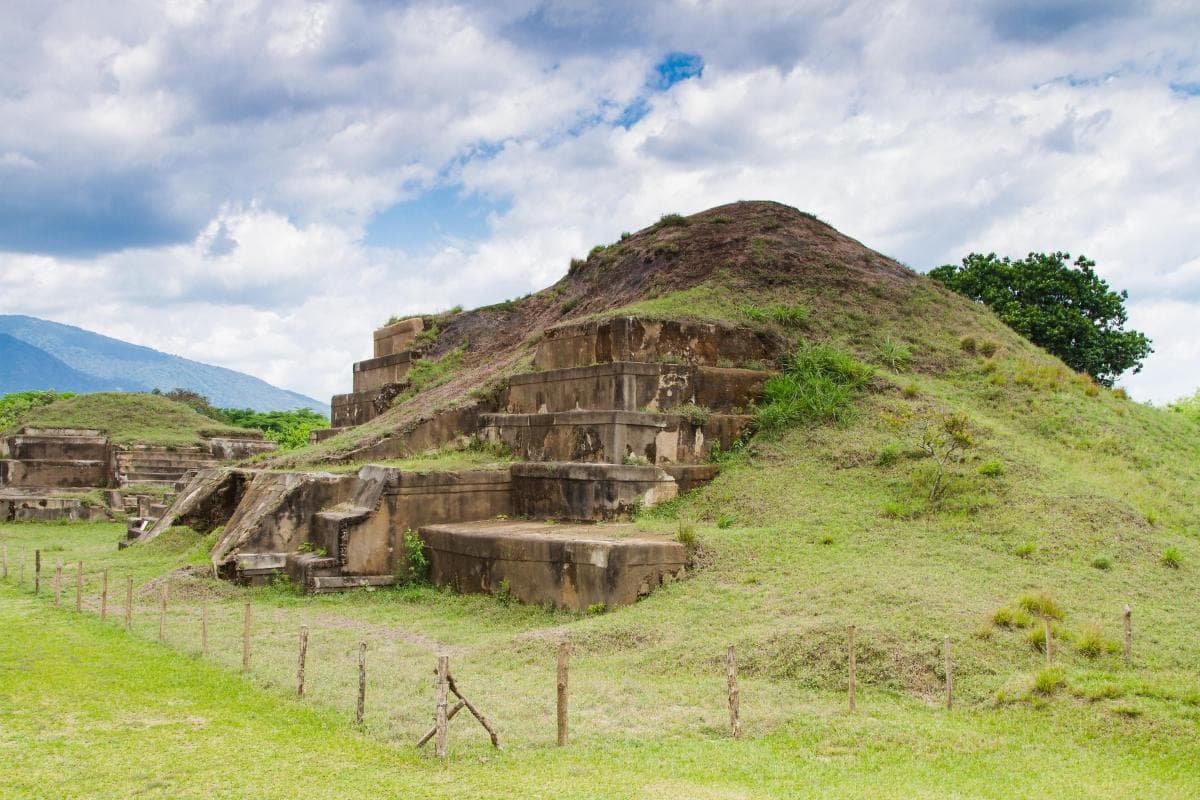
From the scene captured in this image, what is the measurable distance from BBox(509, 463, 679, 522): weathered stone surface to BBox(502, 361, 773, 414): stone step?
1.29 meters

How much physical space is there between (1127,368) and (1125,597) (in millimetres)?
19192

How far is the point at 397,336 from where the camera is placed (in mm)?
23781

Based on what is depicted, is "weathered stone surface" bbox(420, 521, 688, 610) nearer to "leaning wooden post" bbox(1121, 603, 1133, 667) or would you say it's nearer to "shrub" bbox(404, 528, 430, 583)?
"shrub" bbox(404, 528, 430, 583)

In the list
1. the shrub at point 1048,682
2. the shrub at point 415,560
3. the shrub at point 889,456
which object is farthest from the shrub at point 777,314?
the shrub at point 1048,682

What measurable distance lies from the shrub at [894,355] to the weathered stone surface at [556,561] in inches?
241

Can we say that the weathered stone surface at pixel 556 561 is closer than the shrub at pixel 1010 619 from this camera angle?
No

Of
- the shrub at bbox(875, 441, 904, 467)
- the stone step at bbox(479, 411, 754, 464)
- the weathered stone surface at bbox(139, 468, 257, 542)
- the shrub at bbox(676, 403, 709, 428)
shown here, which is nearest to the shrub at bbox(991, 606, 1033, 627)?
the shrub at bbox(875, 441, 904, 467)

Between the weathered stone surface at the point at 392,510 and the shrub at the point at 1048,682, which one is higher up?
the weathered stone surface at the point at 392,510

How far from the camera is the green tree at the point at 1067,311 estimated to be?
25125 mm

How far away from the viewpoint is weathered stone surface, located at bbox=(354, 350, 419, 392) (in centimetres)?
2233

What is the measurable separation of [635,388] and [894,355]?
15.7 feet

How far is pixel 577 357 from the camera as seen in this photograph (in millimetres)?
15688

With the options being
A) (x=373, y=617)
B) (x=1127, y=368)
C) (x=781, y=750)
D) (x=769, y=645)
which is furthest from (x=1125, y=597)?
(x=1127, y=368)

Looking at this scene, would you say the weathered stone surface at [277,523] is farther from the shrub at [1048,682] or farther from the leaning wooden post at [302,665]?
the shrub at [1048,682]
